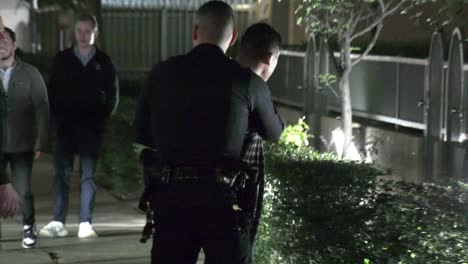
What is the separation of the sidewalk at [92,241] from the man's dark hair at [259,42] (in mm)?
2973

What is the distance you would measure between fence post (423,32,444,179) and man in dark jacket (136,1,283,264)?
5.78 metres

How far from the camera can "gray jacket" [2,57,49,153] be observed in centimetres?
813

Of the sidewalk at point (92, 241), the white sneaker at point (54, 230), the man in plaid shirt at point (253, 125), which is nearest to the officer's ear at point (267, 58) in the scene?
the man in plaid shirt at point (253, 125)

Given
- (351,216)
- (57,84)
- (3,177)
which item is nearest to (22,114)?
(57,84)

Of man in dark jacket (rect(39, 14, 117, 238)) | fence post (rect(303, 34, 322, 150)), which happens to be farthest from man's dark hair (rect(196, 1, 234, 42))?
fence post (rect(303, 34, 322, 150))

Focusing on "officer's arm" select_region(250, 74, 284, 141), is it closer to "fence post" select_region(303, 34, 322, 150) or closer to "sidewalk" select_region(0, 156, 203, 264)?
"sidewalk" select_region(0, 156, 203, 264)

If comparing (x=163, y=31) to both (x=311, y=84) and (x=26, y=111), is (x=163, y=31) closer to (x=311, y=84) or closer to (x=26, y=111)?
(x=311, y=84)

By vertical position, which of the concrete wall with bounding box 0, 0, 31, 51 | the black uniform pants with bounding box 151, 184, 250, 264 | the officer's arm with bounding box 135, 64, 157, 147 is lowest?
the black uniform pants with bounding box 151, 184, 250, 264

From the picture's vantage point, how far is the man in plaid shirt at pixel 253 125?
16.7 feet

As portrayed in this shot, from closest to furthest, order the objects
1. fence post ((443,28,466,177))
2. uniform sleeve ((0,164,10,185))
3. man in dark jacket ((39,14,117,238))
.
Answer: uniform sleeve ((0,164,10,185)) → man in dark jacket ((39,14,117,238)) → fence post ((443,28,466,177))

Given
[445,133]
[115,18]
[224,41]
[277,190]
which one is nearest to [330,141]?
[445,133]

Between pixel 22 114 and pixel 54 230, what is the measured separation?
1213 millimetres

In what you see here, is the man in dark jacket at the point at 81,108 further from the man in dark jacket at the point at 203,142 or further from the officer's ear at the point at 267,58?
the man in dark jacket at the point at 203,142

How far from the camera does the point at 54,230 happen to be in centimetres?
889
